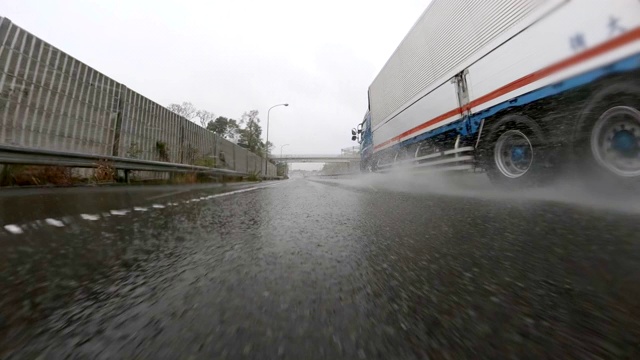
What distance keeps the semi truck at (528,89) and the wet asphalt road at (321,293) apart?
2098 millimetres

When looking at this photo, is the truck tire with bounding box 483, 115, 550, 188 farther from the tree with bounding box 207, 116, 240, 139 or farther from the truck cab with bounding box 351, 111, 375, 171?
the tree with bounding box 207, 116, 240, 139

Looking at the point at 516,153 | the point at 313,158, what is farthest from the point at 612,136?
the point at 313,158

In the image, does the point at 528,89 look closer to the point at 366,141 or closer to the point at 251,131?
the point at 366,141

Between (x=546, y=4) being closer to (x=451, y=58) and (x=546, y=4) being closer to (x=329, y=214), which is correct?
(x=451, y=58)

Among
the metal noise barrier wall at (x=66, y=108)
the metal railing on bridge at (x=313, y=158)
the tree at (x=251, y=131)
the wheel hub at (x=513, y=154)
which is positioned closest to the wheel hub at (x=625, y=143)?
the wheel hub at (x=513, y=154)

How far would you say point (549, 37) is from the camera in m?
4.02

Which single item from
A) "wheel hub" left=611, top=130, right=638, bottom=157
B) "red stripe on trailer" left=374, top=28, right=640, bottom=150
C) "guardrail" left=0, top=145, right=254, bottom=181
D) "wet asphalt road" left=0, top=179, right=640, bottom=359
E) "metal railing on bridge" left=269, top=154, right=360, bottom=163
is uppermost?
"metal railing on bridge" left=269, top=154, right=360, bottom=163

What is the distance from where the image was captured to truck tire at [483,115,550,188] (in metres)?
4.62

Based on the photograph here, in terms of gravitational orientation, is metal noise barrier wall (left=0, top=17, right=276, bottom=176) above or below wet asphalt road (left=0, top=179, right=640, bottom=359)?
above


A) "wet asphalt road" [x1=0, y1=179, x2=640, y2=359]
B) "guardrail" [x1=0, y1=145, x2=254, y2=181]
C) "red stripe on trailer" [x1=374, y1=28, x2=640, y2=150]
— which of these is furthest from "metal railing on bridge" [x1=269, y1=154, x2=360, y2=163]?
"wet asphalt road" [x1=0, y1=179, x2=640, y2=359]

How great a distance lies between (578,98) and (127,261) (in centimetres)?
484

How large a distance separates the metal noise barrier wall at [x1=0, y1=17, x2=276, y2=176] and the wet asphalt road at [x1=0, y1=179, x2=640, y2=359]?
5.89 meters

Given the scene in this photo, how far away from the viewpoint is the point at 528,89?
14.6 feet

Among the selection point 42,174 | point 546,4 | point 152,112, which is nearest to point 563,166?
point 546,4
